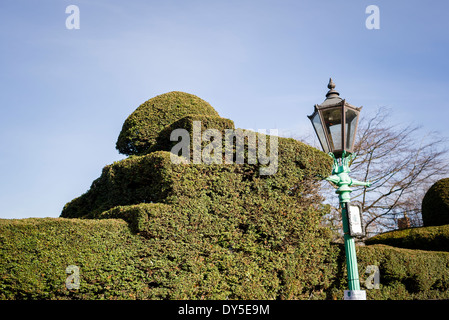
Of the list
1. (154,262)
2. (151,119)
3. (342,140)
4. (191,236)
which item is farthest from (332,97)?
(151,119)

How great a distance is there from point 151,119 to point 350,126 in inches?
213

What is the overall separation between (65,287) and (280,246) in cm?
450

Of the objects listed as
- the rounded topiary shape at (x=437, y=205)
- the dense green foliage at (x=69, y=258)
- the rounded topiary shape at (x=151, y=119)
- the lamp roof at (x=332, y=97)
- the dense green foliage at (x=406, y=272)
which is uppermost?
the rounded topiary shape at (x=151, y=119)

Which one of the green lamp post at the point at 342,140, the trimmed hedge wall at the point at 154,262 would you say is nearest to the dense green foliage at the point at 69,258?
the trimmed hedge wall at the point at 154,262

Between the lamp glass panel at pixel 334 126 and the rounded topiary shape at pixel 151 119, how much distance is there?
4599 millimetres

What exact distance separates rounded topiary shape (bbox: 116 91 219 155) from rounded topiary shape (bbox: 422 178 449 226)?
925cm

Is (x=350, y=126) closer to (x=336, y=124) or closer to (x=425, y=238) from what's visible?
(x=336, y=124)

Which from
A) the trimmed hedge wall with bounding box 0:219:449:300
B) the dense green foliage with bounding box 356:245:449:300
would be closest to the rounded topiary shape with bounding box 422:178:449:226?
the dense green foliage with bounding box 356:245:449:300

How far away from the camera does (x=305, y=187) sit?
28.6 ft

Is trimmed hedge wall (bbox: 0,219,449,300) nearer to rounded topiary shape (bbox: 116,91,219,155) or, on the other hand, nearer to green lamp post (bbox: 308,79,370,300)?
green lamp post (bbox: 308,79,370,300)

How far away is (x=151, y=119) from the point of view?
9.17 m

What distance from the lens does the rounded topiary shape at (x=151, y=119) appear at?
9141 millimetres

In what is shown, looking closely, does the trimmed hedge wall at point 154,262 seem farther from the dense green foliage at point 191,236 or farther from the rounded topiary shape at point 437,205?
the rounded topiary shape at point 437,205
